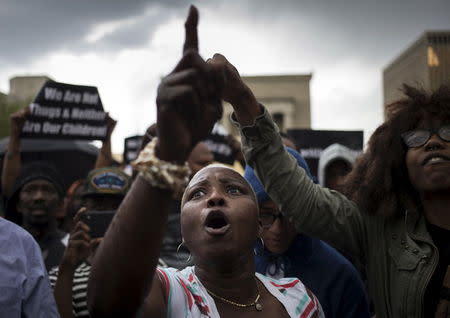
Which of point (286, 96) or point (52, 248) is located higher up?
point (286, 96)

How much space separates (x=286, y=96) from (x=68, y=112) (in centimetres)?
2253

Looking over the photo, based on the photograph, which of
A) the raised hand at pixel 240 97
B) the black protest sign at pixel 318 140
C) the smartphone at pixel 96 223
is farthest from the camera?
the black protest sign at pixel 318 140

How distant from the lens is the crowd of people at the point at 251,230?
1.23m

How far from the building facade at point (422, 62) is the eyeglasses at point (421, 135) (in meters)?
7.00

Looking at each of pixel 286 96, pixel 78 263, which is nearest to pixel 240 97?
pixel 78 263

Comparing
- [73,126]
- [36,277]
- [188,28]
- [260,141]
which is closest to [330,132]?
[73,126]

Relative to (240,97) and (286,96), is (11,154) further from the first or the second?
(286,96)

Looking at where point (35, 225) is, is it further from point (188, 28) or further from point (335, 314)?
point (188, 28)

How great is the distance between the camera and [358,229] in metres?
2.40

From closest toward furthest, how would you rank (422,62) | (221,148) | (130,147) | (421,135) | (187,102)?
(187,102) → (421,135) → (221,148) → (130,147) → (422,62)

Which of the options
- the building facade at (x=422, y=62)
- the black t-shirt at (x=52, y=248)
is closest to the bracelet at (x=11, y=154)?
the black t-shirt at (x=52, y=248)

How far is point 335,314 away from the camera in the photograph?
7.62 feet

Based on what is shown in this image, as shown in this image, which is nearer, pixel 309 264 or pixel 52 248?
pixel 309 264

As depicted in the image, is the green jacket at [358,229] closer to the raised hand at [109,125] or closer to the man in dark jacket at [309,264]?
the man in dark jacket at [309,264]
